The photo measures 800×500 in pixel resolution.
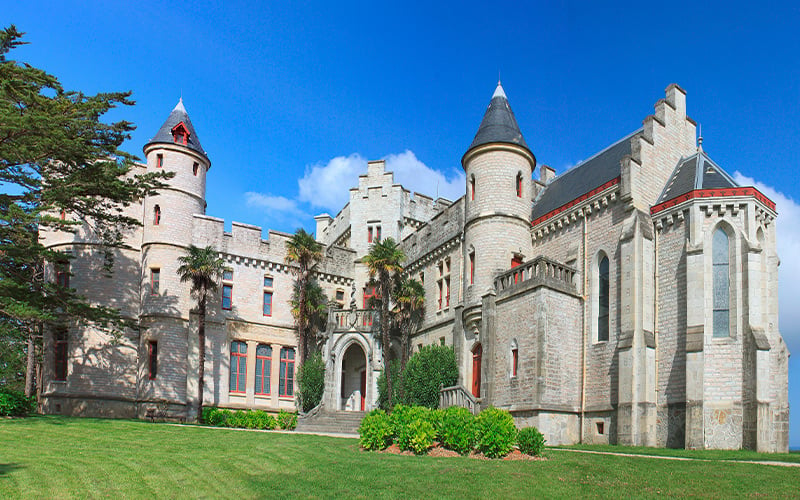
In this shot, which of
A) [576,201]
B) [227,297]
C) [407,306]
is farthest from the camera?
[227,297]

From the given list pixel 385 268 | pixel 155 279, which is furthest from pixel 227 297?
pixel 385 268

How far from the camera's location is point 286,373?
37.6 meters

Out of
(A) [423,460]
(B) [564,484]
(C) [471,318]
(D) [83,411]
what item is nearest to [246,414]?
(D) [83,411]

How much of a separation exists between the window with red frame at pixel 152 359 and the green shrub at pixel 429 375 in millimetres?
11850

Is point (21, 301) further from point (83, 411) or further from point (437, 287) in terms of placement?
point (437, 287)

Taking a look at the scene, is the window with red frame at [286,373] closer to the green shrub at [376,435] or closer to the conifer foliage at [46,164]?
the conifer foliage at [46,164]

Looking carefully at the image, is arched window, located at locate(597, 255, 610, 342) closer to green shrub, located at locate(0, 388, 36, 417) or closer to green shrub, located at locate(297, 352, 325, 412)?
green shrub, located at locate(297, 352, 325, 412)

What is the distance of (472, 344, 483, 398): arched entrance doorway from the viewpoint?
A: 29406 millimetres

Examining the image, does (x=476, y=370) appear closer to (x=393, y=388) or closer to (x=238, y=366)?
(x=393, y=388)

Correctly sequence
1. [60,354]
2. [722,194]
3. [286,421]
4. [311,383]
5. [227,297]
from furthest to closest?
[227,297] → [311,383] → [60,354] → [286,421] → [722,194]

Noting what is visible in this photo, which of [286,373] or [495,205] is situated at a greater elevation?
[495,205]

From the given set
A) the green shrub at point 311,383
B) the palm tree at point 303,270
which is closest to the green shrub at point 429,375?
the green shrub at point 311,383

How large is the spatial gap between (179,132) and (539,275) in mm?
20183

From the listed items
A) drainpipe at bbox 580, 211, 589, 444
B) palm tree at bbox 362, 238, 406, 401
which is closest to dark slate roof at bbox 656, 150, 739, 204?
drainpipe at bbox 580, 211, 589, 444
